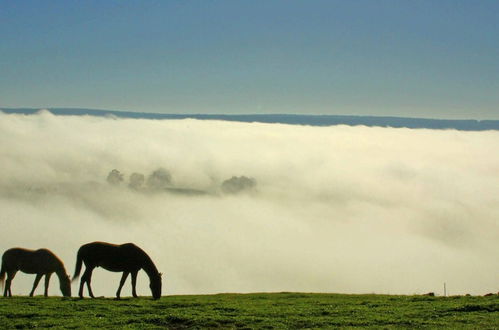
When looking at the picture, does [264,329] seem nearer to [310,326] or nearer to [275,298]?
[310,326]

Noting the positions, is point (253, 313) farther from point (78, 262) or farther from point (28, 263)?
point (28, 263)

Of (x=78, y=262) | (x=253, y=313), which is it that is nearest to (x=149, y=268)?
(x=78, y=262)

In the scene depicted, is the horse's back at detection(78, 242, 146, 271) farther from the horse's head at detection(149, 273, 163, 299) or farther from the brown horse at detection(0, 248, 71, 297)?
the brown horse at detection(0, 248, 71, 297)

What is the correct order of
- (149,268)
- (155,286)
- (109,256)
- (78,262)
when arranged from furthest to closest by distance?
(149,268), (78,262), (109,256), (155,286)

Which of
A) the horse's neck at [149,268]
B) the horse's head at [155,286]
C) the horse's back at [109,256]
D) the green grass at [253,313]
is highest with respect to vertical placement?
the horse's back at [109,256]

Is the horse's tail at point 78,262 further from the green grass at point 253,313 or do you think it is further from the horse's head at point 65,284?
the horse's head at point 65,284

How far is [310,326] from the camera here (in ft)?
80.8

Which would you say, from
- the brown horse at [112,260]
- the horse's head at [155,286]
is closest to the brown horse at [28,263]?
the brown horse at [112,260]

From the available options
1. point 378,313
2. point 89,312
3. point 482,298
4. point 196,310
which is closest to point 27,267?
point 89,312

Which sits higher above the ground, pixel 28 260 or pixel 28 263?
pixel 28 260

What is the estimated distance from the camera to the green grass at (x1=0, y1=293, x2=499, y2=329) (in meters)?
24.8

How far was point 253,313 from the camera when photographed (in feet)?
89.9

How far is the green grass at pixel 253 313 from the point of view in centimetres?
2481

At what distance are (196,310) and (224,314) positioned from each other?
1.59m
